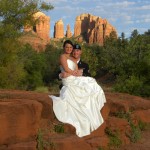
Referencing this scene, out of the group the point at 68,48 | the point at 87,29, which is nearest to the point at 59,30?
the point at 87,29

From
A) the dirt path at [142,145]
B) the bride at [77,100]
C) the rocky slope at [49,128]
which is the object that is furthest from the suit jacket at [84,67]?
the dirt path at [142,145]

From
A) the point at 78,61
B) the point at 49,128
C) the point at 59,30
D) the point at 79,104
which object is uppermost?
the point at 59,30

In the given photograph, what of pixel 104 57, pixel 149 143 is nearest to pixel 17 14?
pixel 149 143

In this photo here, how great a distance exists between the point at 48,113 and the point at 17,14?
11796mm

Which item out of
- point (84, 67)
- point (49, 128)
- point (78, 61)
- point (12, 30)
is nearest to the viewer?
point (49, 128)

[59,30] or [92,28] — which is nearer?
[92,28]

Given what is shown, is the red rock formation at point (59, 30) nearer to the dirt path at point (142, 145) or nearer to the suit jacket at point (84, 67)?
the dirt path at point (142, 145)

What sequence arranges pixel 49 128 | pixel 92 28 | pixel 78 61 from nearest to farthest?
pixel 49 128, pixel 78 61, pixel 92 28

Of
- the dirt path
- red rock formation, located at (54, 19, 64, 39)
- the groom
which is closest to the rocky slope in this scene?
the dirt path

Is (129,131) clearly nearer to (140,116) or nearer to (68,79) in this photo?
(140,116)

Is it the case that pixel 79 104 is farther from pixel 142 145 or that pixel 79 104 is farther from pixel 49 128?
pixel 142 145

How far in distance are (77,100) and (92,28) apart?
407 feet

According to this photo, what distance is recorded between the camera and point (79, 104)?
730 centimetres

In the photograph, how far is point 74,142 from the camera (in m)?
6.45
